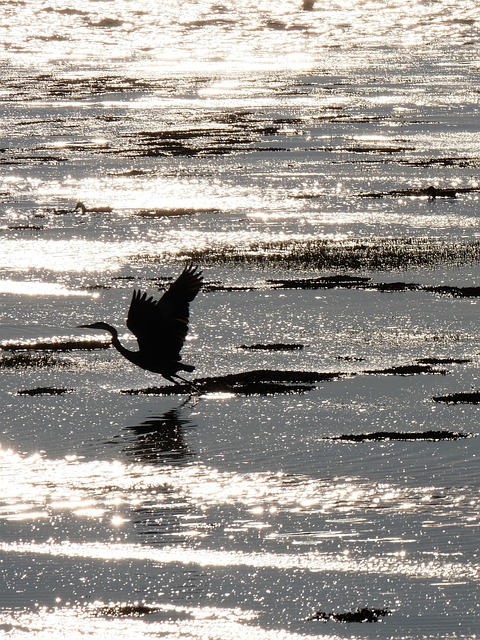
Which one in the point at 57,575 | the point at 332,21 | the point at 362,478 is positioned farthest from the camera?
the point at 332,21

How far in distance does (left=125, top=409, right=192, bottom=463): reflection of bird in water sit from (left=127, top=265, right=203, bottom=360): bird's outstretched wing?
577 mm

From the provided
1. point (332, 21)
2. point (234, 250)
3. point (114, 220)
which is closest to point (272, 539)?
point (234, 250)

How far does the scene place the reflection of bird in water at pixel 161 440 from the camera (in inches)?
479

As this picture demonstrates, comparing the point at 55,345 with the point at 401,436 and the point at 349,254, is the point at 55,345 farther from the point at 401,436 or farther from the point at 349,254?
the point at 349,254

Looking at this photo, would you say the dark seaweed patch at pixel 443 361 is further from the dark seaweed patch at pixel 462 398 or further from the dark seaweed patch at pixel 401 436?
the dark seaweed patch at pixel 401 436

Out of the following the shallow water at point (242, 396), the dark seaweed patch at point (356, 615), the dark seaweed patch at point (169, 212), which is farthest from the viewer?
the dark seaweed patch at point (169, 212)

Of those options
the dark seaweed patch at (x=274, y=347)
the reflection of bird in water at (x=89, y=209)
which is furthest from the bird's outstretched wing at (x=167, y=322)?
the reflection of bird in water at (x=89, y=209)

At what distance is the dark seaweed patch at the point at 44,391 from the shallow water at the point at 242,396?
12 centimetres

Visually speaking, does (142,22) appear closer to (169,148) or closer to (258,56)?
(258,56)

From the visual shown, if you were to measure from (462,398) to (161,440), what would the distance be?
2765mm

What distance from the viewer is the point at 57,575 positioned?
9.57 metres

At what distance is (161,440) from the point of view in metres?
12.7

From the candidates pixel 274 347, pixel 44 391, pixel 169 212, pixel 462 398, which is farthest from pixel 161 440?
pixel 169 212

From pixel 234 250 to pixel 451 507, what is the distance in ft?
37.9
